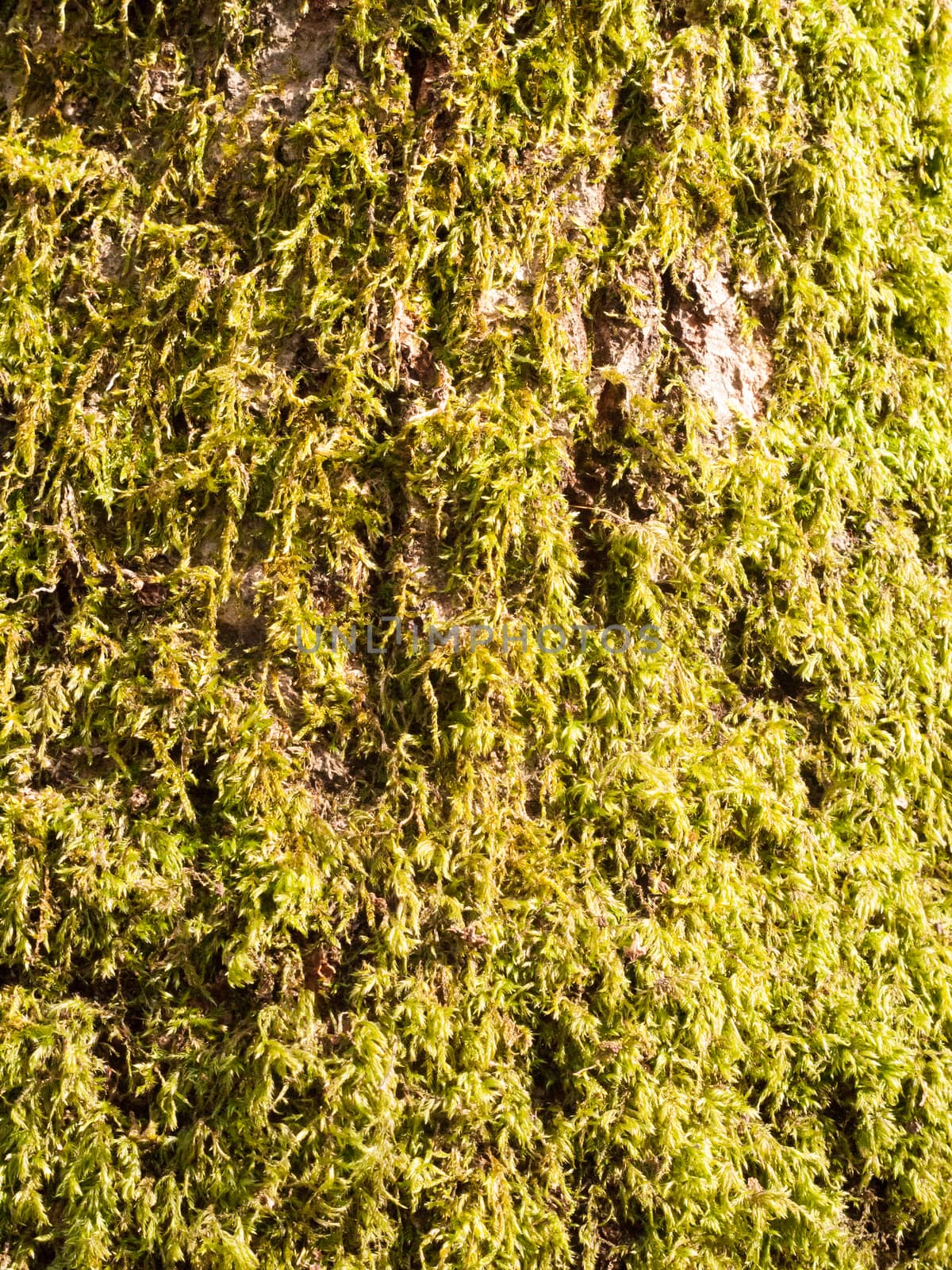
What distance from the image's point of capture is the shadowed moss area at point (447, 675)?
149 centimetres

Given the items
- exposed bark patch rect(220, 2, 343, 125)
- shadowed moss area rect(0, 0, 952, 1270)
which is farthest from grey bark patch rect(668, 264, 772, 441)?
exposed bark patch rect(220, 2, 343, 125)

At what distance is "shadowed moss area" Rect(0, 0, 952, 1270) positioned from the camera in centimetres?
149

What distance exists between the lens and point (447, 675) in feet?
5.16

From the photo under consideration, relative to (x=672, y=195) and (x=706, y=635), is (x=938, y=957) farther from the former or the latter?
(x=672, y=195)

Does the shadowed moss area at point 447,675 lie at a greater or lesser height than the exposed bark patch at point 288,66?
lesser

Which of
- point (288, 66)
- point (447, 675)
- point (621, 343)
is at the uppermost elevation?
point (288, 66)

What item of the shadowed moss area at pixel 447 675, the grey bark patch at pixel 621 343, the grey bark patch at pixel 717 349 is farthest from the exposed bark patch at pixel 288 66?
the grey bark patch at pixel 717 349

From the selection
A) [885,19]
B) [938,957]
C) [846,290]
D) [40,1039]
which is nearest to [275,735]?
[40,1039]

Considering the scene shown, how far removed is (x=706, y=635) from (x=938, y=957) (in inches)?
28.5

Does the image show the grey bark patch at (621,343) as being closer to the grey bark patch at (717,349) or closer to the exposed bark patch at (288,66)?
the grey bark patch at (717,349)

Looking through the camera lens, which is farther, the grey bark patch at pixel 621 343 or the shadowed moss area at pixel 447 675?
the grey bark patch at pixel 621 343

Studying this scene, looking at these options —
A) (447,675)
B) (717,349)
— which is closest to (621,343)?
(717,349)

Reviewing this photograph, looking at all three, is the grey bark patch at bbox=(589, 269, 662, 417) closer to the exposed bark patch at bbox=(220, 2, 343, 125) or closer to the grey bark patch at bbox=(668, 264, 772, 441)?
the grey bark patch at bbox=(668, 264, 772, 441)

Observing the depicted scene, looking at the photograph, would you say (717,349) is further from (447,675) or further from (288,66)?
(288,66)
